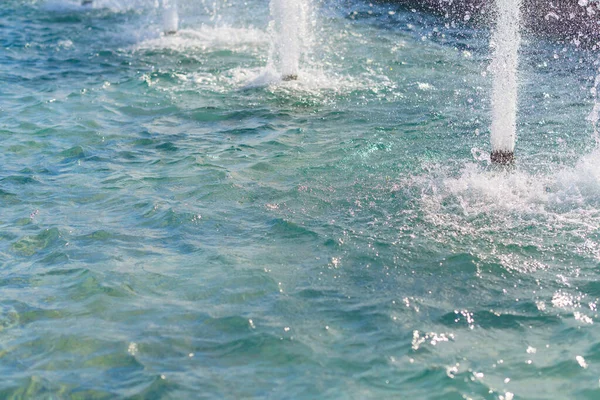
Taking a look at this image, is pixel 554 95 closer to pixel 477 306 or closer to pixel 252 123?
pixel 252 123

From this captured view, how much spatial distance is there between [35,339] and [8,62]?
999 centimetres

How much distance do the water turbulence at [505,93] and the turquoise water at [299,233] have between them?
11.0 inches

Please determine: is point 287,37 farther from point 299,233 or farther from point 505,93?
point 299,233

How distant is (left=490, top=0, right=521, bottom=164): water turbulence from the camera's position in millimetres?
8406

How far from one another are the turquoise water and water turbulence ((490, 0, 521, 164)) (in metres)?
0.28

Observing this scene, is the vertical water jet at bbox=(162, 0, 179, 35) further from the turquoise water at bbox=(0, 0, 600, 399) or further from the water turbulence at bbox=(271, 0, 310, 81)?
the water turbulence at bbox=(271, 0, 310, 81)

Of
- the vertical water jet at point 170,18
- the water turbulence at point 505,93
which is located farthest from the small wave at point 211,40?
the water turbulence at point 505,93

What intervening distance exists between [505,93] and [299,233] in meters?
2.95

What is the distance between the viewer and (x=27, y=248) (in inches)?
286

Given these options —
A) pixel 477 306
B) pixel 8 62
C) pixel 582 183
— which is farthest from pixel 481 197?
pixel 8 62

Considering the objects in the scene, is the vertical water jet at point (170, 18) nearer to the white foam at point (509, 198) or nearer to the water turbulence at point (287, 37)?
the water turbulence at point (287, 37)

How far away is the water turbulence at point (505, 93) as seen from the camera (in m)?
8.41

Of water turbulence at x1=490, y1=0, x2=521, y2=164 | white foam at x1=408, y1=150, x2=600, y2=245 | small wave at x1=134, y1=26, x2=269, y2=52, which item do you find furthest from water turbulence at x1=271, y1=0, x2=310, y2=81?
white foam at x1=408, y1=150, x2=600, y2=245

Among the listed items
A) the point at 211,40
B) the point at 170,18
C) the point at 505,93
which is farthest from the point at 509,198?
the point at 170,18
